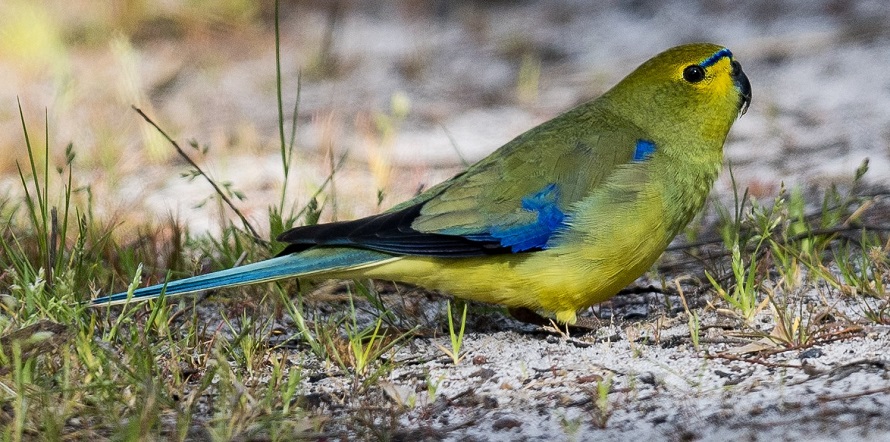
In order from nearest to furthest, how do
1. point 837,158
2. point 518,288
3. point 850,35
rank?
point 518,288 < point 837,158 < point 850,35

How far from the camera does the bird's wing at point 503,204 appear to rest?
12.8ft

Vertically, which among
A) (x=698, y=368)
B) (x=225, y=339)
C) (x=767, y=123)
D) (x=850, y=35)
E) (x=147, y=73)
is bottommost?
(x=698, y=368)

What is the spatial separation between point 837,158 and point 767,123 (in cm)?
86

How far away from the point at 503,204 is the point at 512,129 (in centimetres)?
350

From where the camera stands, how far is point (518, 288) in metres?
3.99

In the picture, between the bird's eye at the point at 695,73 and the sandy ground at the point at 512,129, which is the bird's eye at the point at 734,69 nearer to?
the bird's eye at the point at 695,73

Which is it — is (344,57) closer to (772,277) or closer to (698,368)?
(772,277)

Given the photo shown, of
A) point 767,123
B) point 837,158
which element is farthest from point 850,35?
point 837,158

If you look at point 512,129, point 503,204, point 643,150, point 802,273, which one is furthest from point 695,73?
point 512,129

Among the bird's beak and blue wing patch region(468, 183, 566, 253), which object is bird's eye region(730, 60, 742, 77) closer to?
the bird's beak

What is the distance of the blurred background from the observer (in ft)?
21.3

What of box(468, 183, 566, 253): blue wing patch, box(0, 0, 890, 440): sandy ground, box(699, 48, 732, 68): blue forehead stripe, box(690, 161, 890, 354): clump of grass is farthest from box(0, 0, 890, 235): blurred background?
box(468, 183, 566, 253): blue wing patch

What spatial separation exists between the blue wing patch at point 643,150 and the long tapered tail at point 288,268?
990mm

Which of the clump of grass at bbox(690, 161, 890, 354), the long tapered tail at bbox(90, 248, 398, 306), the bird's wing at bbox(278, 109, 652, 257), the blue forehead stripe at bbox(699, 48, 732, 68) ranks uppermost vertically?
the blue forehead stripe at bbox(699, 48, 732, 68)
